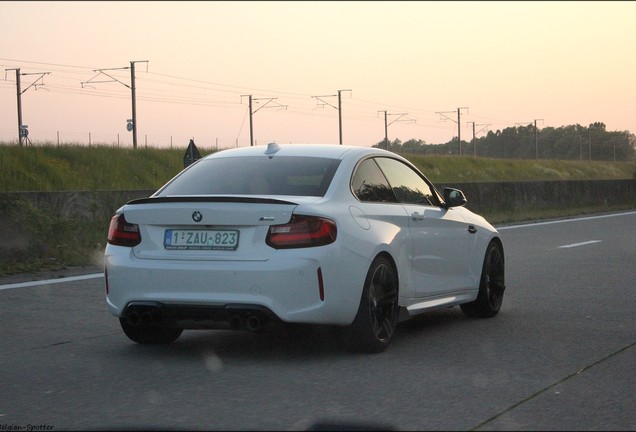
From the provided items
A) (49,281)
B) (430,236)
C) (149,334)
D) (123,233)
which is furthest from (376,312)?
→ (49,281)

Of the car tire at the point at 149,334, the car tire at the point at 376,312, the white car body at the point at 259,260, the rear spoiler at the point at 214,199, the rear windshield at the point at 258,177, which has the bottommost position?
the car tire at the point at 149,334

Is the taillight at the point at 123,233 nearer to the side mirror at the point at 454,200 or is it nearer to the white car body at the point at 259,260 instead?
the white car body at the point at 259,260

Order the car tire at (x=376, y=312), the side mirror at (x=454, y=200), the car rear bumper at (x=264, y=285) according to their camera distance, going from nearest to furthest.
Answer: the car rear bumper at (x=264, y=285), the car tire at (x=376, y=312), the side mirror at (x=454, y=200)

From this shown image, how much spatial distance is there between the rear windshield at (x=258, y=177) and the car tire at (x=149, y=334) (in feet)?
3.16

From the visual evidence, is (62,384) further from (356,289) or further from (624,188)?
(624,188)

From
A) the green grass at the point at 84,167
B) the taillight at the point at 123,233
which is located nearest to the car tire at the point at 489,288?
the taillight at the point at 123,233

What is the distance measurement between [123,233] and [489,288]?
354 centimetres

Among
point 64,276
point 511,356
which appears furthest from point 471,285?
point 64,276

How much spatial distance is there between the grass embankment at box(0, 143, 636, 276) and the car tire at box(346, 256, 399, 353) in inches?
273

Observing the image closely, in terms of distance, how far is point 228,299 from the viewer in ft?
23.9

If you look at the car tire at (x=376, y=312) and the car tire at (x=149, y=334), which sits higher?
the car tire at (x=376, y=312)

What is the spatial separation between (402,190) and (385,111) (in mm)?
84568

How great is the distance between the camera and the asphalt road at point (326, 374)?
573 centimetres

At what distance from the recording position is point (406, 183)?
9086 millimetres
